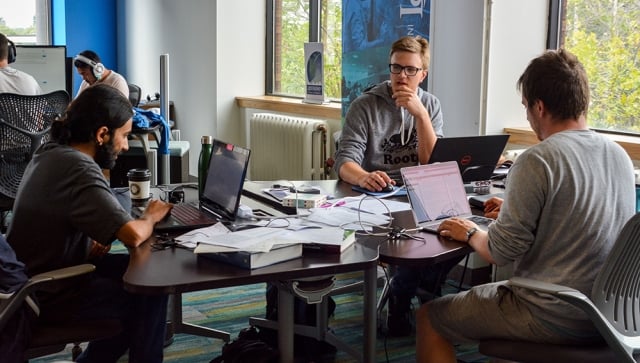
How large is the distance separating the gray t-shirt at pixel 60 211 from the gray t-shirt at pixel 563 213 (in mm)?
1061

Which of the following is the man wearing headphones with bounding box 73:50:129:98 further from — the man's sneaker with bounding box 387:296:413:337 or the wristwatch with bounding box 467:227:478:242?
the wristwatch with bounding box 467:227:478:242

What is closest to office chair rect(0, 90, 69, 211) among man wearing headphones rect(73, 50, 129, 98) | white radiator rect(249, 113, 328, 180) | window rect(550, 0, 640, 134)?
man wearing headphones rect(73, 50, 129, 98)

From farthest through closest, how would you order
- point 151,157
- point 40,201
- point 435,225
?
point 151,157
point 435,225
point 40,201

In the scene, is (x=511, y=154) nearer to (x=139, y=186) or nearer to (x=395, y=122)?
(x=395, y=122)

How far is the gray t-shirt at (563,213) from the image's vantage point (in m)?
1.92

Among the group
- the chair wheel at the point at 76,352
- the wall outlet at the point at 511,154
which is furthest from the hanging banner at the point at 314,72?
the chair wheel at the point at 76,352

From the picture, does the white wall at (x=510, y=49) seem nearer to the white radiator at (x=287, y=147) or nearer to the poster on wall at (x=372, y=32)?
the poster on wall at (x=372, y=32)

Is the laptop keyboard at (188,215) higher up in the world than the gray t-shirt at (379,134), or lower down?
lower down

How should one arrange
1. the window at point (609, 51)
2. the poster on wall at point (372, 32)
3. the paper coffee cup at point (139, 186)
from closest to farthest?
the paper coffee cup at point (139, 186) → the window at point (609, 51) → the poster on wall at point (372, 32)

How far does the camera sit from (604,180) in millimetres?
1955

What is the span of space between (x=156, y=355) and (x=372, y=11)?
2.50 metres

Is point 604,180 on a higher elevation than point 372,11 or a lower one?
lower

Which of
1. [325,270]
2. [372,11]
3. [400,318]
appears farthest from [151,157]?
[325,270]

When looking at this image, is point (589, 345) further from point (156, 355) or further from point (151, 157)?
point (151, 157)
